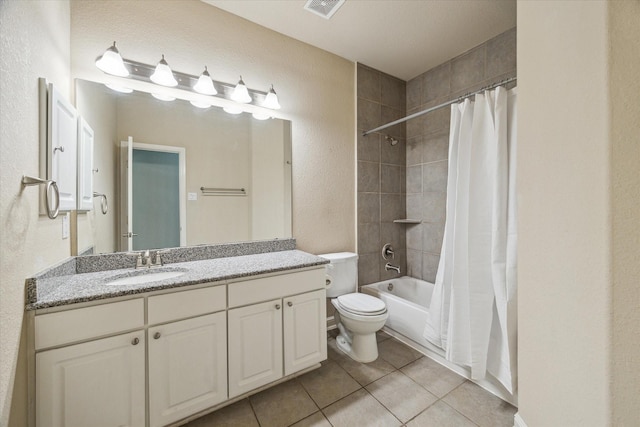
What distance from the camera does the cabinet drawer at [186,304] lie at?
3.84 feet

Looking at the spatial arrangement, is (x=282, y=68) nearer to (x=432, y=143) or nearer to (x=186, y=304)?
(x=432, y=143)

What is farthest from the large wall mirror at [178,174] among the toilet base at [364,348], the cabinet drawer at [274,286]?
the toilet base at [364,348]

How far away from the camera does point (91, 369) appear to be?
3.42 ft

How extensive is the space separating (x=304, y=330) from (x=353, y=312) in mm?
416

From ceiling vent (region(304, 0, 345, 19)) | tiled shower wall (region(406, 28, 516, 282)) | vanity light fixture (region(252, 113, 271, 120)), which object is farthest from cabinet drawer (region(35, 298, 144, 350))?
tiled shower wall (region(406, 28, 516, 282))

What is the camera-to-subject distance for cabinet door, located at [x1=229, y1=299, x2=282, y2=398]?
1366 mm

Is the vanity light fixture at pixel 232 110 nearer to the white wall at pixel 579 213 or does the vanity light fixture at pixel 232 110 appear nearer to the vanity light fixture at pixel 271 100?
the vanity light fixture at pixel 271 100

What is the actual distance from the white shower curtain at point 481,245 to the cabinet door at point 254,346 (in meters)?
1.17

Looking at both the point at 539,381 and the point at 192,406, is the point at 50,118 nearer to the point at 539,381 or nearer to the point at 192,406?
the point at 192,406

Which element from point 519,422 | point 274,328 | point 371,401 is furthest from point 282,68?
point 519,422

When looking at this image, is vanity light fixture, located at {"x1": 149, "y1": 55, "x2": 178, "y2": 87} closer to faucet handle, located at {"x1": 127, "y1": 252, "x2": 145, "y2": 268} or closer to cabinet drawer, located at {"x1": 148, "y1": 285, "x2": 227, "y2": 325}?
faucet handle, located at {"x1": 127, "y1": 252, "x2": 145, "y2": 268}

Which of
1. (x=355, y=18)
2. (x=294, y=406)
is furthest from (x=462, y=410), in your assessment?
(x=355, y=18)

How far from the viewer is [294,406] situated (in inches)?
57.3

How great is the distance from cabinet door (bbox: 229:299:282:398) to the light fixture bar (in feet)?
4.99
